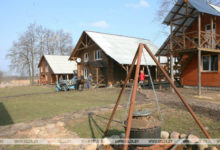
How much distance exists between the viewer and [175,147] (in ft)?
11.9

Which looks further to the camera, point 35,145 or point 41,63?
point 41,63

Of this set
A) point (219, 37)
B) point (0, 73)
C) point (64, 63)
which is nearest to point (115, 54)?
point (219, 37)

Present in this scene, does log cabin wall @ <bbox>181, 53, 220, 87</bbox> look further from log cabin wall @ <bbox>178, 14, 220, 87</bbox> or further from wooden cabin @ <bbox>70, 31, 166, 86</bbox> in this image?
wooden cabin @ <bbox>70, 31, 166, 86</bbox>

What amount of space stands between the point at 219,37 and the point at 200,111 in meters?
9.58

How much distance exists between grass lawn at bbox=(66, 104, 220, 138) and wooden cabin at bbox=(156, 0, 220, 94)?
708 centimetres

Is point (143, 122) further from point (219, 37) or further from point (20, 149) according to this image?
point (219, 37)

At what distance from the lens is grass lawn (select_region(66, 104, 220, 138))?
5086 millimetres

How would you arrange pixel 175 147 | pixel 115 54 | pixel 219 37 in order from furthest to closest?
pixel 115 54, pixel 219 37, pixel 175 147

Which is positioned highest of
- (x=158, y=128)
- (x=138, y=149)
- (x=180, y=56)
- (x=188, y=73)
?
(x=180, y=56)

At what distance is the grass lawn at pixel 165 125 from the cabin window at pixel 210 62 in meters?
9.03

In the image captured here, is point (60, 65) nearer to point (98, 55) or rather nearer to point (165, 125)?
point (98, 55)

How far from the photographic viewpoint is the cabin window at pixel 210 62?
1404cm

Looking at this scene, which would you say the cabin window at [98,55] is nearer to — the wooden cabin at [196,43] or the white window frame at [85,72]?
the white window frame at [85,72]

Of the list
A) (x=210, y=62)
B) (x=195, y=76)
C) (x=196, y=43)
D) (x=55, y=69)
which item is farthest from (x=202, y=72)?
(x=55, y=69)
